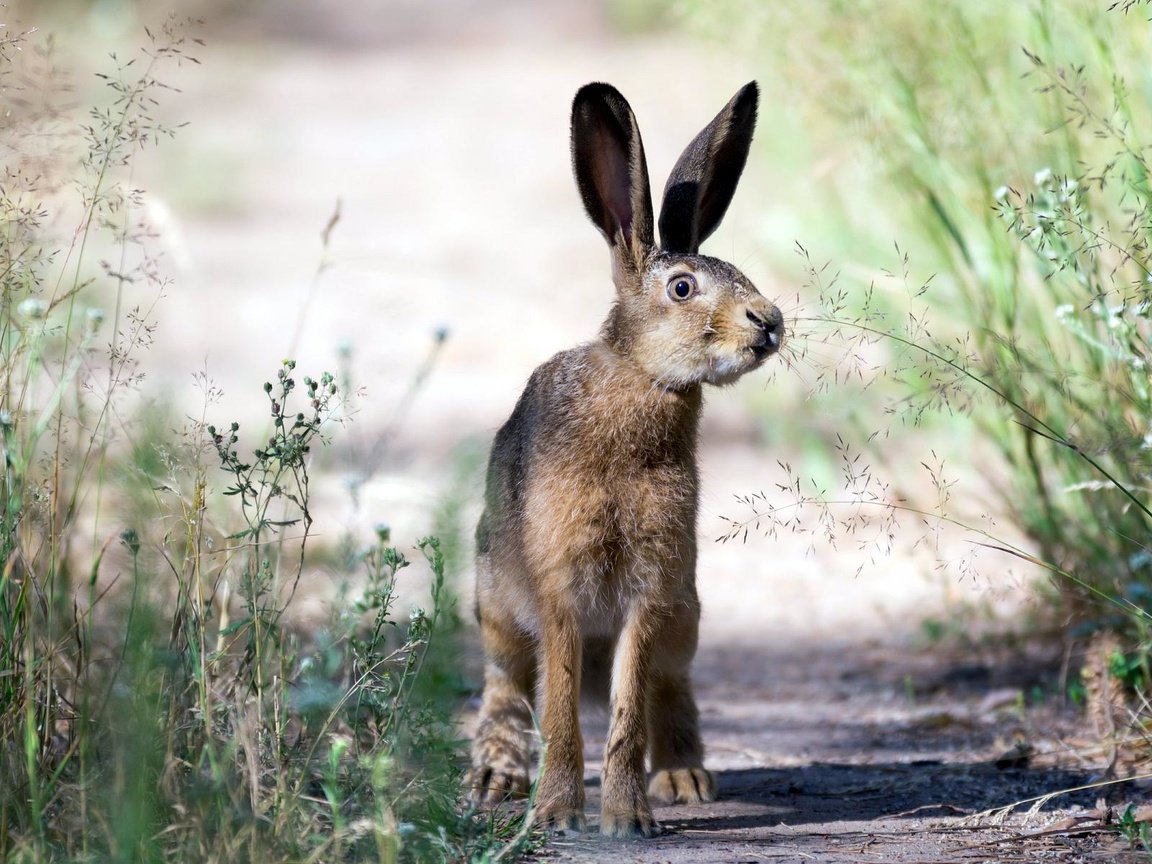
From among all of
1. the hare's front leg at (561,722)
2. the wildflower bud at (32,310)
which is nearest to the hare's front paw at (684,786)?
the hare's front leg at (561,722)

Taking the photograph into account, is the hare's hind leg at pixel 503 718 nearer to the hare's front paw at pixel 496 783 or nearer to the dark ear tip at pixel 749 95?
the hare's front paw at pixel 496 783

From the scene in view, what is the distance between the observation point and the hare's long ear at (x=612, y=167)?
12.7 feet

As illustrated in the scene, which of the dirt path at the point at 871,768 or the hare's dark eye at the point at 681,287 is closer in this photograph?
the dirt path at the point at 871,768

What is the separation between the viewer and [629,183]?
13.0ft

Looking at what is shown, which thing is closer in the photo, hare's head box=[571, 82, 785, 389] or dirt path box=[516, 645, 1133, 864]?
dirt path box=[516, 645, 1133, 864]

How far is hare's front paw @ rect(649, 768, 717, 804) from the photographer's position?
411 cm

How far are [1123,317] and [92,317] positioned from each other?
8.31 ft

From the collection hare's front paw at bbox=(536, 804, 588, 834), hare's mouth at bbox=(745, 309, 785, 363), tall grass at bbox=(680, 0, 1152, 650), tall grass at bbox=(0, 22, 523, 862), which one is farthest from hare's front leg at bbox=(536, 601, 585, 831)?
tall grass at bbox=(680, 0, 1152, 650)

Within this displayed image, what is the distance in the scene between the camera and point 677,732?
4223mm

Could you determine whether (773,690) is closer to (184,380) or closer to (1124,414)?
(1124,414)

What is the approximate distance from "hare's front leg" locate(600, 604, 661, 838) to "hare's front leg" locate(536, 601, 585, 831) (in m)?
0.08

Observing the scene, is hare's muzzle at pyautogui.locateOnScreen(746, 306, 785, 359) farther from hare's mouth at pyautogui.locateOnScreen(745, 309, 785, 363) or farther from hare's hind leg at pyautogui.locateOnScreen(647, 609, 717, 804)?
hare's hind leg at pyautogui.locateOnScreen(647, 609, 717, 804)

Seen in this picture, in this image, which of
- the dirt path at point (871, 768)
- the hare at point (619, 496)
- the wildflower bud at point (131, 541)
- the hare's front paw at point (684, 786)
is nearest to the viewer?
the wildflower bud at point (131, 541)

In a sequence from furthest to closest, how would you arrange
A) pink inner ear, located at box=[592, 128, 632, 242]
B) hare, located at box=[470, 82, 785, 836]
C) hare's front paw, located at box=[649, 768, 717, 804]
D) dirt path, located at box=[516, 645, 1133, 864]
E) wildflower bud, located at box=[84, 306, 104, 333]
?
1. hare's front paw, located at box=[649, 768, 717, 804]
2. pink inner ear, located at box=[592, 128, 632, 242]
3. hare, located at box=[470, 82, 785, 836]
4. dirt path, located at box=[516, 645, 1133, 864]
5. wildflower bud, located at box=[84, 306, 104, 333]
